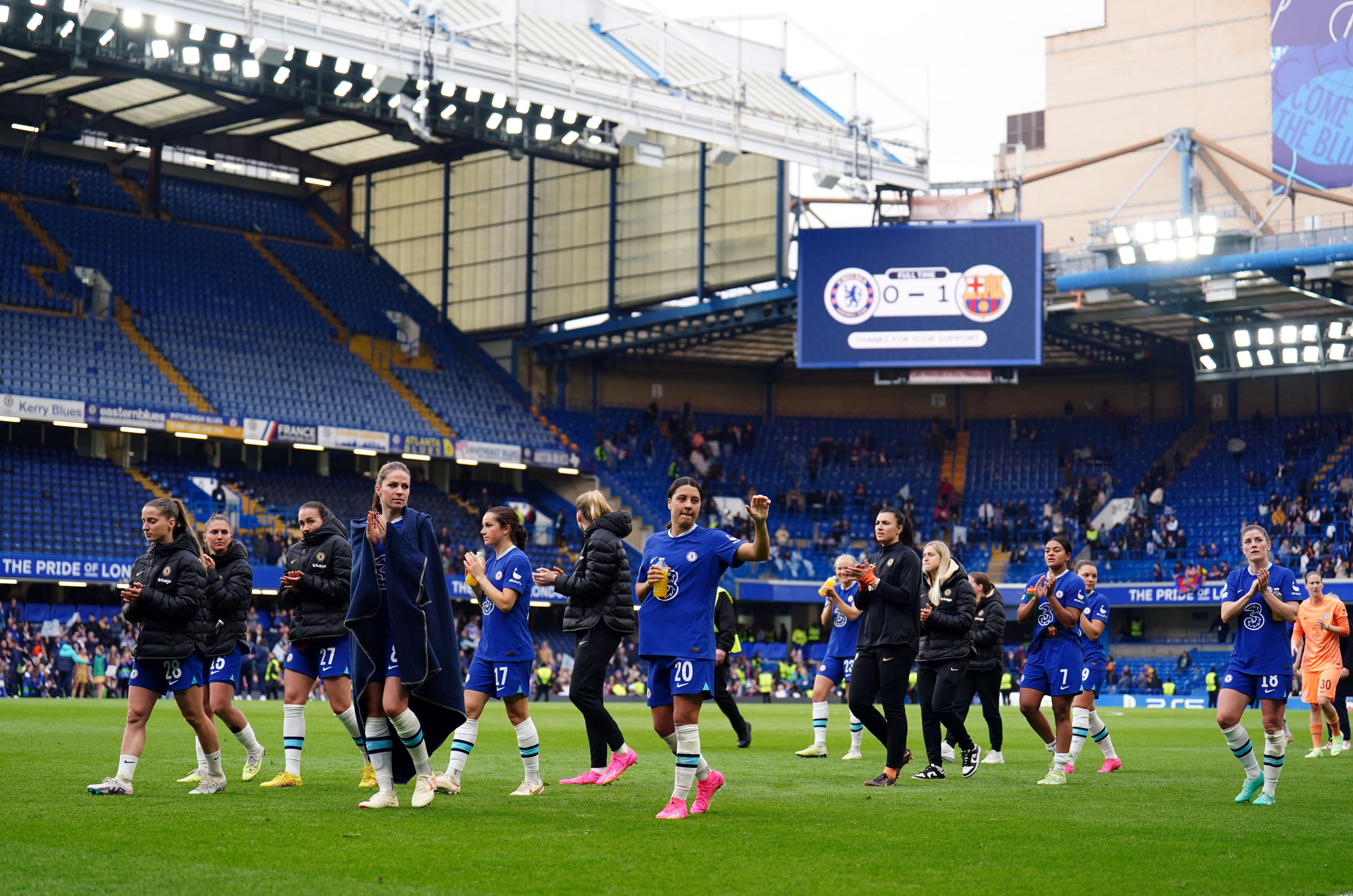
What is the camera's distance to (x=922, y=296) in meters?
41.9

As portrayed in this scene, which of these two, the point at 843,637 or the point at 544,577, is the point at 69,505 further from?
the point at 544,577

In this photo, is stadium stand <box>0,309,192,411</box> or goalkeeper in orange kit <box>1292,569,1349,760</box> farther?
stadium stand <box>0,309,192,411</box>

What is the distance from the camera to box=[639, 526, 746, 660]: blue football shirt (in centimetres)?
977

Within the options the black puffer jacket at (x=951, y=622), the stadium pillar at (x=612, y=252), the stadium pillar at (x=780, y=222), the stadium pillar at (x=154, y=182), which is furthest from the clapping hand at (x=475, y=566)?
the stadium pillar at (x=154, y=182)

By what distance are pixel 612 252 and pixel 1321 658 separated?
3068 centimetres

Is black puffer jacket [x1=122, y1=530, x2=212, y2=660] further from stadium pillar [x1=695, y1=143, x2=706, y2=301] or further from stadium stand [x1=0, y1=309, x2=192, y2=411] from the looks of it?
stadium pillar [x1=695, y1=143, x2=706, y2=301]

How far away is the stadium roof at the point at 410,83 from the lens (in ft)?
109

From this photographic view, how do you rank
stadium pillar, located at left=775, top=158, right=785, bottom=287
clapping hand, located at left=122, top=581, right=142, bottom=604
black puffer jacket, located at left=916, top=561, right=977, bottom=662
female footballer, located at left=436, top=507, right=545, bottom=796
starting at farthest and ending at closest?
stadium pillar, located at left=775, top=158, right=785, bottom=287, black puffer jacket, located at left=916, top=561, right=977, bottom=662, female footballer, located at left=436, top=507, right=545, bottom=796, clapping hand, located at left=122, top=581, right=142, bottom=604

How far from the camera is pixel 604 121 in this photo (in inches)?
1635

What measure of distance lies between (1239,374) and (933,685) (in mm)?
32247

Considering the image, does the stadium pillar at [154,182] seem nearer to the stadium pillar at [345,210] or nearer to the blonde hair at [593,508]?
the stadium pillar at [345,210]

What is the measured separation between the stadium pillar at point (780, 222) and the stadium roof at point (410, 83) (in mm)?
1816

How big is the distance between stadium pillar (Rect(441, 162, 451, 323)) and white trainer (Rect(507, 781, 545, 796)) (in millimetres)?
39002

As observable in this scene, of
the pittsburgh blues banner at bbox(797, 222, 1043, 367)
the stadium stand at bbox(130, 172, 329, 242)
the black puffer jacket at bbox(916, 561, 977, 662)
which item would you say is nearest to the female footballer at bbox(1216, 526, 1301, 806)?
the black puffer jacket at bbox(916, 561, 977, 662)
